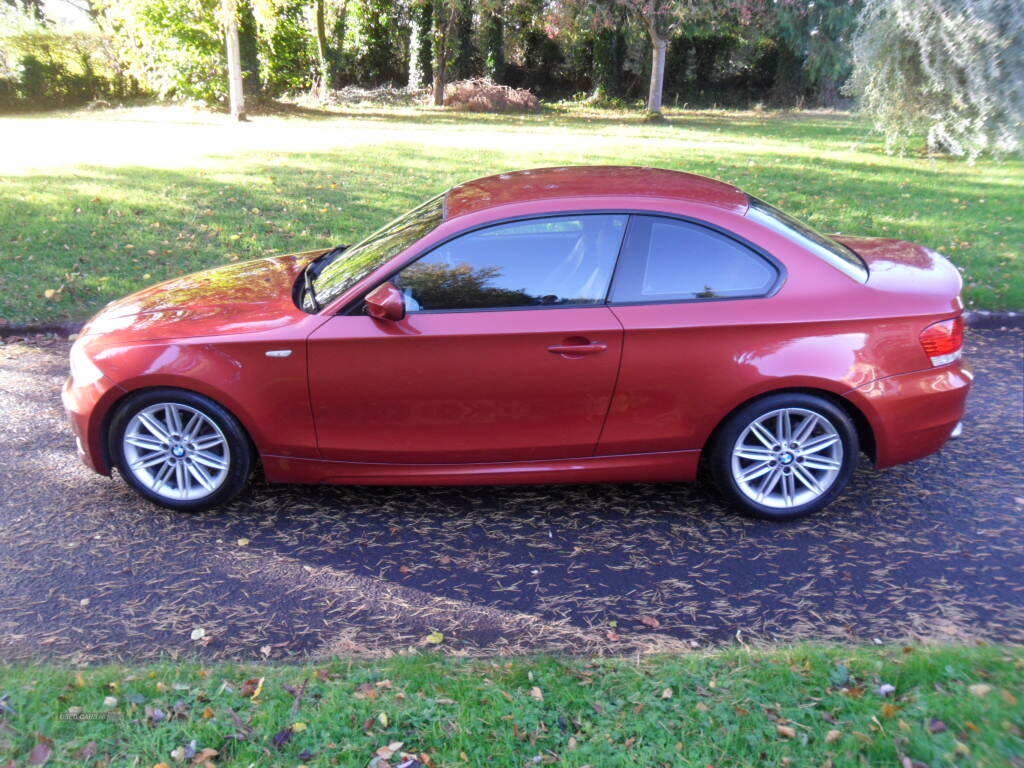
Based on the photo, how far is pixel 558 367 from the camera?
405 cm

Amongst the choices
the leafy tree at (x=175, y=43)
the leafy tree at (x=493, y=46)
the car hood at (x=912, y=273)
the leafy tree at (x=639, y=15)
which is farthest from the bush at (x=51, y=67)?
the car hood at (x=912, y=273)

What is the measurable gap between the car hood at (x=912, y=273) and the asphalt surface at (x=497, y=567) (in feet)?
3.79

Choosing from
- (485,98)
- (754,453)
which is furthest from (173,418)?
(485,98)

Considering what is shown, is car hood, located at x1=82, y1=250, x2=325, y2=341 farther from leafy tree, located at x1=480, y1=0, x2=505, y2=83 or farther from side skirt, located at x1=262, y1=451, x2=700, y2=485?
leafy tree, located at x1=480, y1=0, x2=505, y2=83

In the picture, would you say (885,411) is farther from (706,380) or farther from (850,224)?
(850,224)

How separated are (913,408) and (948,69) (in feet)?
17.8

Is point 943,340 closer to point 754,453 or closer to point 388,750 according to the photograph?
point 754,453

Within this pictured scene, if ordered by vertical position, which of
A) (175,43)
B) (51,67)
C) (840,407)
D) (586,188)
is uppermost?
(175,43)

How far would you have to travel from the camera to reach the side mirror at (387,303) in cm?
398

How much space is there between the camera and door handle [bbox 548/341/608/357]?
13.2 feet

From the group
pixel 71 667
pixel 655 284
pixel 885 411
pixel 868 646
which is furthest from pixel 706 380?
pixel 71 667

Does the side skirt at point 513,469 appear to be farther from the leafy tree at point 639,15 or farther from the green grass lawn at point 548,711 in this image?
the leafy tree at point 639,15

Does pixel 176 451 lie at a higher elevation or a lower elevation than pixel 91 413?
lower

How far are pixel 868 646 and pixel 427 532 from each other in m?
2.12
